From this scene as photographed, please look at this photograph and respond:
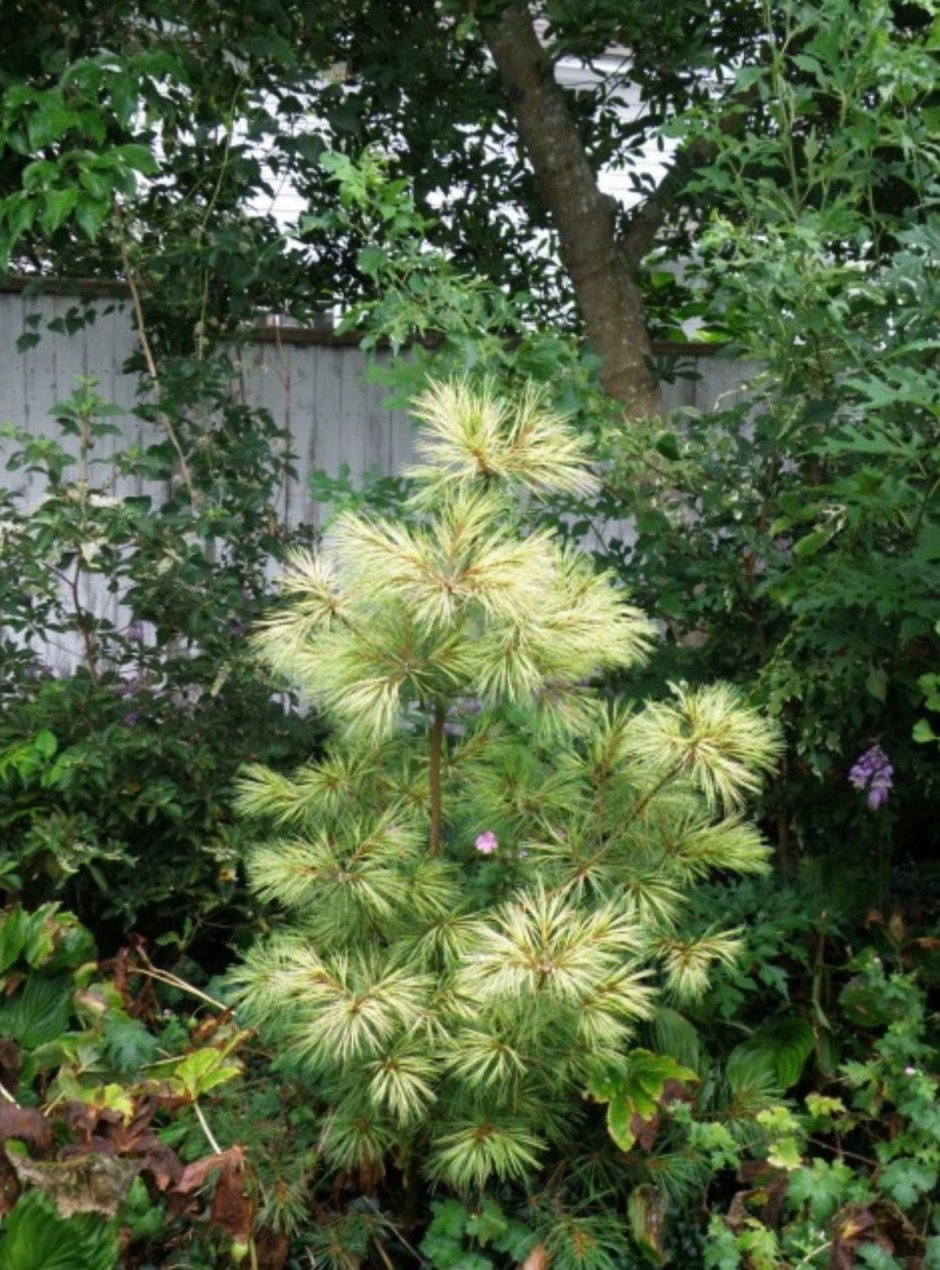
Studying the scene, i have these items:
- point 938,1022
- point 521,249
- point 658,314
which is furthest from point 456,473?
point 658,314

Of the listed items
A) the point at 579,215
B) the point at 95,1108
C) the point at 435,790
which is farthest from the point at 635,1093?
the point at 579,215

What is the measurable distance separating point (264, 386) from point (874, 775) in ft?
11.2

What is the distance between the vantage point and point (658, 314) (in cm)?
789

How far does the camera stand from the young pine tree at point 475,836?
3178mm

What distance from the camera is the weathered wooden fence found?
6.54 meters

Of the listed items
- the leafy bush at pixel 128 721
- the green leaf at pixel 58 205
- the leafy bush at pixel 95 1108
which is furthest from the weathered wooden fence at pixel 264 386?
the leafy bush at pixel 95 1108

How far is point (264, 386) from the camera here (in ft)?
22.0

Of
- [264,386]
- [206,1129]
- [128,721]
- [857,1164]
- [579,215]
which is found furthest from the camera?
[264,386]

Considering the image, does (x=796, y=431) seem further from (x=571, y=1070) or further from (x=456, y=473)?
(x=571, y=1070)

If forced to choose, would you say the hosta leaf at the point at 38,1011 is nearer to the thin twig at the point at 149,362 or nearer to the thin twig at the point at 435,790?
the thin twig at the point at 435,790

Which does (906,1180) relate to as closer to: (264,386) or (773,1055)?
(773,1055)

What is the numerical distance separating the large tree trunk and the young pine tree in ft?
9.26

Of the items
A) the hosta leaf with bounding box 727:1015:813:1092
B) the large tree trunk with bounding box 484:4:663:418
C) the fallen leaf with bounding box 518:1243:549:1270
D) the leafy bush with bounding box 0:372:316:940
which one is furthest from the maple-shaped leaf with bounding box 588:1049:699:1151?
the large tree trunk with bounding box 484:4:663:418

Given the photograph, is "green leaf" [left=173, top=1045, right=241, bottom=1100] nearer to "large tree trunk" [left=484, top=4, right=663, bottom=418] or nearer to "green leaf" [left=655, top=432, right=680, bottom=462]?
"green leaf" [left=655, top=432, right=680, bottom=462]
